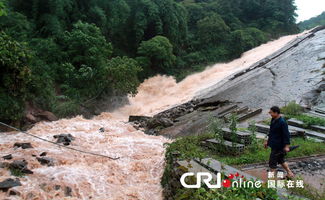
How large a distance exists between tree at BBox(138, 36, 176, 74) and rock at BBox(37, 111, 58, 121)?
10071 mm

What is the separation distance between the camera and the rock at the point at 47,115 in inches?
522

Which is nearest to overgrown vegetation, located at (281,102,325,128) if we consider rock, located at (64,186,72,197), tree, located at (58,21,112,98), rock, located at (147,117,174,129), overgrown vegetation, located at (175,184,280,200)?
rock, located at (147,117,174,129)

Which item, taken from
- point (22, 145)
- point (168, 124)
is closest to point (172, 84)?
point (168, 124)

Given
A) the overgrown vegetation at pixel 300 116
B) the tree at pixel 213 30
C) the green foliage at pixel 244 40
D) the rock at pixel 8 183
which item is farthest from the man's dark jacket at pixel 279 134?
the tree at pixel 213 30

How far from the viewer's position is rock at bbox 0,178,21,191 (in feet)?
19.2

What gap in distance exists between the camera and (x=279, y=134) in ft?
17.2

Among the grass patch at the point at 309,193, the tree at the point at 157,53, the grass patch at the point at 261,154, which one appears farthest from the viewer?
the tree at the point at 157,53

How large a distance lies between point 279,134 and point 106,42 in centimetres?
1979

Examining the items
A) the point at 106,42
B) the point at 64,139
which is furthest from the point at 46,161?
the point at 106,42

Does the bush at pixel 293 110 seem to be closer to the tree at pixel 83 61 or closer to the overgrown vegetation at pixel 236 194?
the overgrown vegetation at pixel 236 194

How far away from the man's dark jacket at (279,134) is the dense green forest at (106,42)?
739 cm

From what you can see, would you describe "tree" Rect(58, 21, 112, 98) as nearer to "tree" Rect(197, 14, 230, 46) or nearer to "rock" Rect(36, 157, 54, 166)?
"rock" Rect(36, 157, 54, 166)

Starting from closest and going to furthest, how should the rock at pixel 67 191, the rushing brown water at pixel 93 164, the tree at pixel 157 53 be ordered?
1. the rock at pixel 67 191
2. the rushing brown water at pixel 93 164
3. the tree at pixel 157 53

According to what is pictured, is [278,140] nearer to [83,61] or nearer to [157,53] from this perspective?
[83,61]
